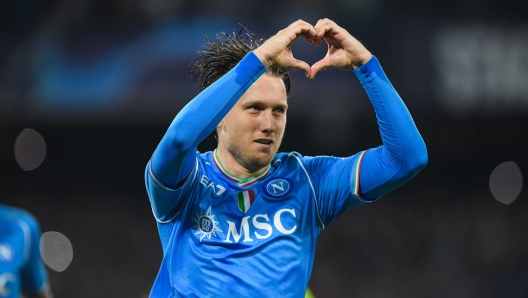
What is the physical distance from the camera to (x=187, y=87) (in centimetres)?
744

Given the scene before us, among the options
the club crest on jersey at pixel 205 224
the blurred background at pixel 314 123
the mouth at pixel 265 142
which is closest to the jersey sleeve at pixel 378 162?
the mouth at pixel 265 142

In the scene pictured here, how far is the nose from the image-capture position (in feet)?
8.77

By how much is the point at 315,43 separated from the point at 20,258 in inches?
60.4

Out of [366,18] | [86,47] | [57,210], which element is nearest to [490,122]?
[366,18]

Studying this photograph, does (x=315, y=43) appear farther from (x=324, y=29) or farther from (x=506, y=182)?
(x=506, y=182)

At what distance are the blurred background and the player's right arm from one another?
15.6 ft

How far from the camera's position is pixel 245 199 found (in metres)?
2.70

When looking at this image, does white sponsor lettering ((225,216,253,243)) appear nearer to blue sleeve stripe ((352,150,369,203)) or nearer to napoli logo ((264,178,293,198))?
napoli logo ((264,178,293,198))

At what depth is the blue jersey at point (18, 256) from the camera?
250 cm

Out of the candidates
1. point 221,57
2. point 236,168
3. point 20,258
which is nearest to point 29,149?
point 221,57

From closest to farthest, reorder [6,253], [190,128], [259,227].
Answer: [190,128] < [6,253] < [259,227]

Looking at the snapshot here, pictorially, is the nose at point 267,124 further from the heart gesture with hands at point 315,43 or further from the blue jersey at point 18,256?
the blue jersey at point 18,256

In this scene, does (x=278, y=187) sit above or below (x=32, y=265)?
above

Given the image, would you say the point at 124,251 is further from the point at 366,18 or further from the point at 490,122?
the point at 490,122
